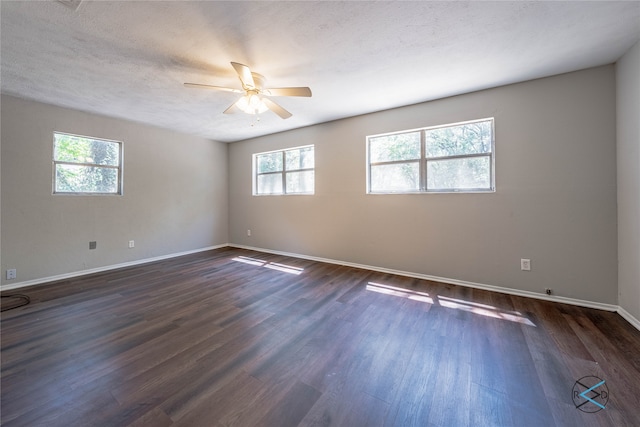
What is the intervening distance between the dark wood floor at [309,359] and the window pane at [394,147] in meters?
2.07

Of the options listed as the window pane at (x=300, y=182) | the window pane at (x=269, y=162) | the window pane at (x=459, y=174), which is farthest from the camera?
the window pane at (x=269, y=162)

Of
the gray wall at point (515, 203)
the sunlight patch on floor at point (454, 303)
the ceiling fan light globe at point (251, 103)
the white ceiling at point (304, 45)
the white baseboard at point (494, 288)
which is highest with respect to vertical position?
the white ceiling at point (304, 45)

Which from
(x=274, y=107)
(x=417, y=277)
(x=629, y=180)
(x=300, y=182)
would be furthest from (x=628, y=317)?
(x=300, y=182)

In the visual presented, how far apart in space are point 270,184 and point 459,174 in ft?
12.2

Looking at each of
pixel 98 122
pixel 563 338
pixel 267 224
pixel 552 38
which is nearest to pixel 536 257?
pixel 563 338

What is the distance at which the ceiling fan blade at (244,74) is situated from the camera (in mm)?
1988

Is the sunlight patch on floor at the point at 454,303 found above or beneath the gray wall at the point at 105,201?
beneath

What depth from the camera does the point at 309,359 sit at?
5.72 feet

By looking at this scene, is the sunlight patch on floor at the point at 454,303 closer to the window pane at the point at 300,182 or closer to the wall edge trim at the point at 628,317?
the wall edge trim at the point at 628,317

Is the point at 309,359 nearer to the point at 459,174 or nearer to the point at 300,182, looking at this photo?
the point at 459,174

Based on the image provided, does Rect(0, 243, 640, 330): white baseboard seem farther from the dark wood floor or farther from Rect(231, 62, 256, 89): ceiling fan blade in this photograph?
Rect(231, 62, 256, 89): ceiling fan blade

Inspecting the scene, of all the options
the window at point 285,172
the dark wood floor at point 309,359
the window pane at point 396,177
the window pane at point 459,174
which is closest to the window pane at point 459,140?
the window pane at point 459,174

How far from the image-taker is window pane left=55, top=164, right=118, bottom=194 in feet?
11.7

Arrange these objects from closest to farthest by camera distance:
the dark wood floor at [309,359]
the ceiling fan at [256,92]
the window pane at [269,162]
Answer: the dark wood floor at [309,359], the ceiling fan at [256,92], the window pane at [269,162]
